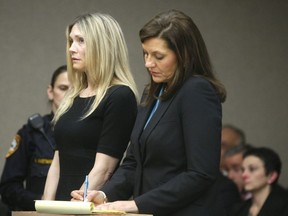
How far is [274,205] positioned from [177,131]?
2.49m

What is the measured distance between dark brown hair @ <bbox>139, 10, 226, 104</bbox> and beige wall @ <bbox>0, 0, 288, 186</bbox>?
3.23 meters

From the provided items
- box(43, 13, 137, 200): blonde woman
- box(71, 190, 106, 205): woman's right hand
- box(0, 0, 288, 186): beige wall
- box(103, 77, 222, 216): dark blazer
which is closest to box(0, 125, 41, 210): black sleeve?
box(0, 0, 288, 186): beige wall

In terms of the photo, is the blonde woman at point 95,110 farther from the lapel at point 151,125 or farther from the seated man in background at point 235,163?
the seated man in background at point 235,163

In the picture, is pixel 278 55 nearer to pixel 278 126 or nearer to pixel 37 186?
pixel 278 126

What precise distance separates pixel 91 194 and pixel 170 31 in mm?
625

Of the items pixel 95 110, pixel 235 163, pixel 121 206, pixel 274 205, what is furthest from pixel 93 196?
pixel 235 163

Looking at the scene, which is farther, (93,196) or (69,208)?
(93,196)

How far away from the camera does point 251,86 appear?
6102 mm

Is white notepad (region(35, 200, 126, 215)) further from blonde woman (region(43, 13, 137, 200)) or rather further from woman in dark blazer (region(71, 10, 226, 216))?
blonde woman (region(43, 13, 137, 200))

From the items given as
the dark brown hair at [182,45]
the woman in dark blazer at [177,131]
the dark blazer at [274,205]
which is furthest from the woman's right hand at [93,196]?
the dark blazer at [274,205]

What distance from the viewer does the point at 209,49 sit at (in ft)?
19.7

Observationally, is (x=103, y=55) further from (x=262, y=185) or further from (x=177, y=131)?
(x=262, y=185)

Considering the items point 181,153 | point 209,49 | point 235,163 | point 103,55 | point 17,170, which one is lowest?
point 235,163

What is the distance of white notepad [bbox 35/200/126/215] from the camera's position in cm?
234
